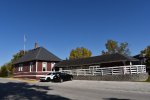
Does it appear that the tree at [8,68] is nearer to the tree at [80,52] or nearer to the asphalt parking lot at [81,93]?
the tree at [80,52]

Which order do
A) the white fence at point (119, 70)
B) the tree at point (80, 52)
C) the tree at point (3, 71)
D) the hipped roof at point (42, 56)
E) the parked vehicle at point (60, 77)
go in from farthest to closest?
the tree at point (80, 52), the tree at point (3, 71), the hipped roof at point (42, 56), the parked vehicle at point (60, 77), the white fence at point (119, 70)

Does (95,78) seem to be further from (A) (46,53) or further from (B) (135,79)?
(A) (46,53)

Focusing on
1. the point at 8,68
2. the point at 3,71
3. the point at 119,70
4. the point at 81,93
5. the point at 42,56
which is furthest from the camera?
the point at 8,68

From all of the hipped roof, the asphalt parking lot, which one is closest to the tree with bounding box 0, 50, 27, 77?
the hipped roof

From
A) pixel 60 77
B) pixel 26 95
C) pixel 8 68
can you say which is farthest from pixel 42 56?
pixel 8 68

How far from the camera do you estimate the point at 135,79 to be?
29.0 m

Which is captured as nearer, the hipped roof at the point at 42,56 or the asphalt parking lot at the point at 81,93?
the asphalt parking lot at the point at 81,93

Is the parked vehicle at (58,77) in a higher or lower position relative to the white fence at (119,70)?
lower

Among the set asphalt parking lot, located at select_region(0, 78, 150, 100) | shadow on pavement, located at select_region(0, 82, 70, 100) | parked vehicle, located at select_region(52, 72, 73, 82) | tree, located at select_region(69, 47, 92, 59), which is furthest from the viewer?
tree, located at select_region(69, 47, 92, 59)

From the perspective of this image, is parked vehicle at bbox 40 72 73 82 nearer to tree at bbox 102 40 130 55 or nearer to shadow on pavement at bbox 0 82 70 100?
shadow on pavement at bbox 0 82 70 100

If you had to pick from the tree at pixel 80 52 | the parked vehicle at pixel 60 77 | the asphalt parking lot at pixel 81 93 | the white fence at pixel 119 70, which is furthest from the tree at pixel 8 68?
the asphalt parking lot at pixel 81 93

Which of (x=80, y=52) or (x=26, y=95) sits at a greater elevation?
(x=80, y=52)

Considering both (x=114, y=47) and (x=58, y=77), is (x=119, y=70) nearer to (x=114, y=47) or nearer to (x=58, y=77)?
(x=58, y=77)

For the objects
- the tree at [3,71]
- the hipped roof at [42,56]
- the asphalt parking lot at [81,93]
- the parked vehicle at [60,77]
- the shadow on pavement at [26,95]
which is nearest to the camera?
the asphalt parking lot at [81,93]
